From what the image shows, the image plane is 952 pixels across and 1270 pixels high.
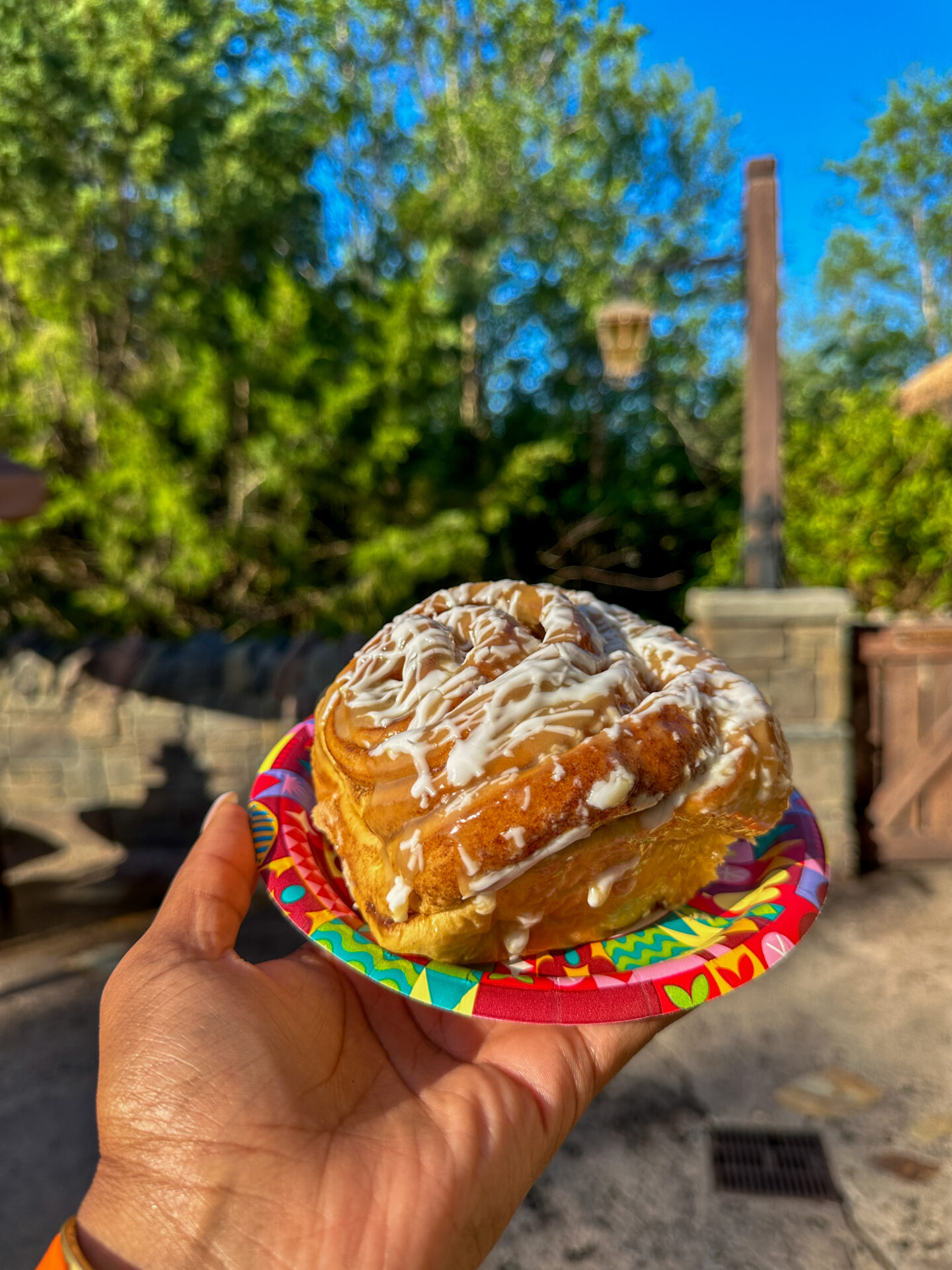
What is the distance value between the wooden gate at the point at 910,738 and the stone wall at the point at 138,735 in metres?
3.18

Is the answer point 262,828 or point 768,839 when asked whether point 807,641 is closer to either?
point 768,839

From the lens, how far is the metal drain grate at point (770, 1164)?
8.30 feet

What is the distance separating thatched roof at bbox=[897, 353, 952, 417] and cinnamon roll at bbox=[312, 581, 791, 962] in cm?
783

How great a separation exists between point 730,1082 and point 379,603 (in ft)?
14.4

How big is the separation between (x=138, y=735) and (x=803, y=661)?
383 cm

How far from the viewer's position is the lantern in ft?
15.5

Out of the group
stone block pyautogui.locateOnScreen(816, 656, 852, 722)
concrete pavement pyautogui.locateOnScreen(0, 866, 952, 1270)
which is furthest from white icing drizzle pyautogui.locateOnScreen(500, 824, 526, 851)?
stone block pyautogui.locateOnScreen(816, 656, 852, 722)

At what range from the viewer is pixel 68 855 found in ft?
15.5

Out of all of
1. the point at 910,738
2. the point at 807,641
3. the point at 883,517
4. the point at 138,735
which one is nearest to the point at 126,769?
the point at 138,735

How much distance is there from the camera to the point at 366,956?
1.15 meters

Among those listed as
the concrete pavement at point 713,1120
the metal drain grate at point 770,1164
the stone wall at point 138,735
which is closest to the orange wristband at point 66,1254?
the concrete pavement at point 713,1120

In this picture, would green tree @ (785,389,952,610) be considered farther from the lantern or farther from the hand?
the hand

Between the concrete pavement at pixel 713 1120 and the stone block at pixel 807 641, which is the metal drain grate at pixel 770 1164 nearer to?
the concrete pavement at pixel 713 1120

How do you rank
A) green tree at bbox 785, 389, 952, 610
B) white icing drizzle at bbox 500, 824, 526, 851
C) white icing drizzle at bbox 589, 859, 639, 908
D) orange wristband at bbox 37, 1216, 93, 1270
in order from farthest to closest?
green tree at bbox 785, 389, 952, 610
white icing drizzle at bbox 589, 859, 639, 908
white icing drizzle at bbox 500, 824, 526, 851
orange wristband at bbox 37, 1216, 93, 1270
